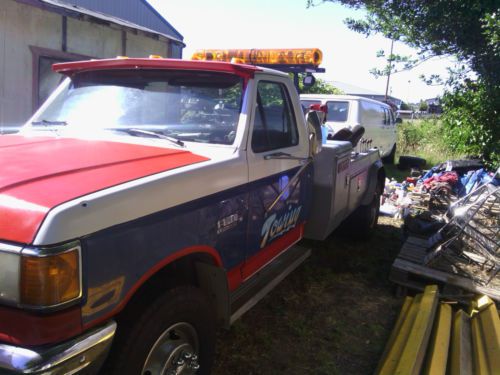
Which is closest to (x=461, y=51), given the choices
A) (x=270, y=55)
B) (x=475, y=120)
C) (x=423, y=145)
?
(x=475, y=120)

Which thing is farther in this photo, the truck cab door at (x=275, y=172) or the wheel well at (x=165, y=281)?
the truck cab door at (x=275, y=172)

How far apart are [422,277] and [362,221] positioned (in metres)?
1.30

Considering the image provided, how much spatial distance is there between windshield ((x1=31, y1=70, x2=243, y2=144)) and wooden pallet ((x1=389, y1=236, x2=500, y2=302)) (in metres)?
2.70

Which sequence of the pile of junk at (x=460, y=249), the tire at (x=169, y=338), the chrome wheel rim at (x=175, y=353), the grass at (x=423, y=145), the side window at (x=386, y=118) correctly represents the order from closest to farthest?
1. the tire at (x=169, y=338)
2. the chrome wheel rim at (x=175, y=353)
3. the pile of junk at (x=460, y=249)
4. the grass at (x=423, y=145)
5. the side window at (x=386, y=118)

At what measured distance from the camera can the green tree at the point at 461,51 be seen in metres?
9.51

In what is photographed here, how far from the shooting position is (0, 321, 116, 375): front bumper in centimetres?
163

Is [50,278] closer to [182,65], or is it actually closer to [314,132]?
[182,65]

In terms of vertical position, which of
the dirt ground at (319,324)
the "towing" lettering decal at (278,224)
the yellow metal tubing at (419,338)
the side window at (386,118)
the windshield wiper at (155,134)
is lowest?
the dirt ground at (319,324)

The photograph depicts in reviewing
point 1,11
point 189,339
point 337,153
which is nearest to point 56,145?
point 189,339

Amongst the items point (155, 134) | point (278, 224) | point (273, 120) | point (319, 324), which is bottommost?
point (319, 324)

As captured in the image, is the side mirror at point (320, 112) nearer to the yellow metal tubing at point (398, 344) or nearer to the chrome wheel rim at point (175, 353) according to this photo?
the yellow metal tubing at point (398, 344)

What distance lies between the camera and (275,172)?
125 inches

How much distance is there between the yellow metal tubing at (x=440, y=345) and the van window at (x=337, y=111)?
21.3ft

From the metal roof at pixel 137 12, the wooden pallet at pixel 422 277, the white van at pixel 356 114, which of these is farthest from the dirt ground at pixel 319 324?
the metal roof at pixel 137 12
